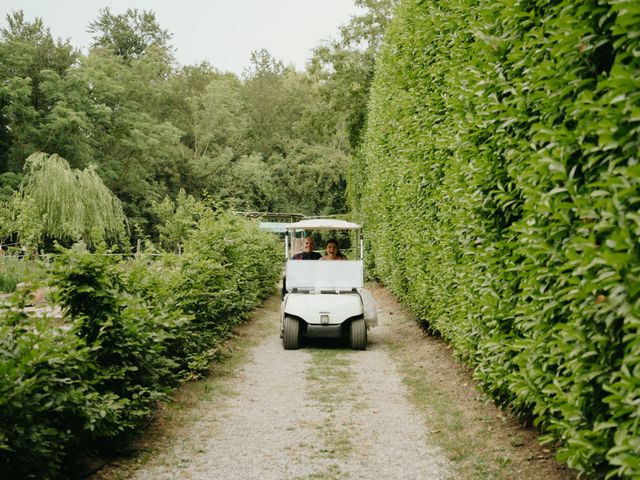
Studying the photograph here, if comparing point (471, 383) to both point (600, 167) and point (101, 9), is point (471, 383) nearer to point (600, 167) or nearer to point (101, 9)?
point (600, 167)

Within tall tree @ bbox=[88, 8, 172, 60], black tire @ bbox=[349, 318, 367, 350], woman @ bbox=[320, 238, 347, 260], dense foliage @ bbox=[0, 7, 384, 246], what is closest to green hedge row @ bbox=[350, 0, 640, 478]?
black tire @ bbox=[349, 318, 367, 350]

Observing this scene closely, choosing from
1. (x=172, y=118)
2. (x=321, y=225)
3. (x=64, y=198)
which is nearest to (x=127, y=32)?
(x=172, y=118)

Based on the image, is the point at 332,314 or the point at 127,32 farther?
the point at 127,32

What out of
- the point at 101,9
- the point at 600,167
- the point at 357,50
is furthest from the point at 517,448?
the point at 101,9

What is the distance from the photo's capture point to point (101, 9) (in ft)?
216

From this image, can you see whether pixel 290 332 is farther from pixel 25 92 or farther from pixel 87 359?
pixel 25 92

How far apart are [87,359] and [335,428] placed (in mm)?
2474

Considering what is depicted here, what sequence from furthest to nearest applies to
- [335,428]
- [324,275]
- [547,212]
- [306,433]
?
[324,275]
[335,428]
[306,433]
[547,212]

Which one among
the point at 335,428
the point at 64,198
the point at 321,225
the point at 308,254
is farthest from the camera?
the point at 64,198

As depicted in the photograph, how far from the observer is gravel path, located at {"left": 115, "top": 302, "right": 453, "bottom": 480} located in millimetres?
4629

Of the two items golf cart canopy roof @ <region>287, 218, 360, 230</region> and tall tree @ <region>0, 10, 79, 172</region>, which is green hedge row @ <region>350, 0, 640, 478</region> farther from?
tall tree @ <region>0, 10, 79, 172</region>

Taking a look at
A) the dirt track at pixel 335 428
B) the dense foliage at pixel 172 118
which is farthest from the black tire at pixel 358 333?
the dense foliage at pixel 172 118

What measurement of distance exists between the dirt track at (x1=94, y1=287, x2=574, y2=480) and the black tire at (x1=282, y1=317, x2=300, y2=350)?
24.9 inches

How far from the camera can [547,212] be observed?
3.40 metres
